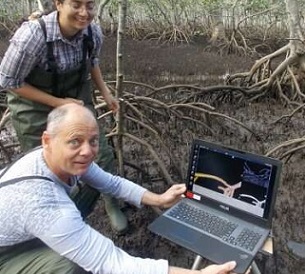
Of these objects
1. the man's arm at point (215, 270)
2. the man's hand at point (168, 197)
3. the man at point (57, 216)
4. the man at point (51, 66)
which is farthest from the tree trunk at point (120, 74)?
the man's arm at point (215, 270)

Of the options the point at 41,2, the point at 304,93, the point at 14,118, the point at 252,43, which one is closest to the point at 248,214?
the point at 14,118

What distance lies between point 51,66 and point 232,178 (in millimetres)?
1020

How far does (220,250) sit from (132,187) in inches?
19.3

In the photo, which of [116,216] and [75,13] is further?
[116,216]

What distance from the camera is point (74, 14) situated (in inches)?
85.0

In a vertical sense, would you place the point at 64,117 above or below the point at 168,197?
above

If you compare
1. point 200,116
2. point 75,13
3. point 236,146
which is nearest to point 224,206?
point 75,13

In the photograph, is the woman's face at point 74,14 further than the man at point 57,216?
Yes

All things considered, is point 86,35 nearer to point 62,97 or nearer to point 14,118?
point 62,97

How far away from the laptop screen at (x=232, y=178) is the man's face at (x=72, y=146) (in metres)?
0.41

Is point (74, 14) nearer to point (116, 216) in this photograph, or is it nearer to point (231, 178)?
point (231, 178)

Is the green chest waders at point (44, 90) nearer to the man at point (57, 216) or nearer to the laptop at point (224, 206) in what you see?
the man at point (57, 216)

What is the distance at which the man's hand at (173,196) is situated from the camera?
185 centimetres

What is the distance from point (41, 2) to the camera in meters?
3.69
